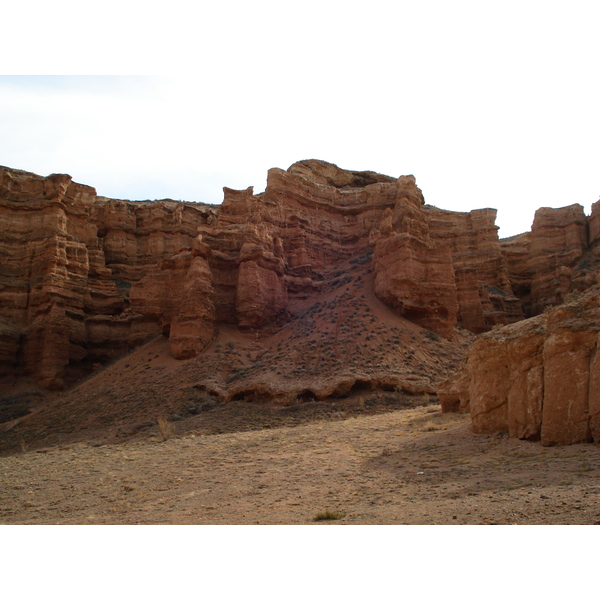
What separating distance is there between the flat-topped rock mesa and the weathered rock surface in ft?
51.2

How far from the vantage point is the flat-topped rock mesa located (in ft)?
94.1

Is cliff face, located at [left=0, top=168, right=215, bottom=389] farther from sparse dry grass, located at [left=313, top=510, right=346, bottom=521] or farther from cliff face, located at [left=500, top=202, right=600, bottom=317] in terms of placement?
cliff face, located at [left=500, top=202, right=600, bottom=317]

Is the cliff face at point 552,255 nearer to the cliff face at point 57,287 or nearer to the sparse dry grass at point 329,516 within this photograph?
the cliff face at point 57,287

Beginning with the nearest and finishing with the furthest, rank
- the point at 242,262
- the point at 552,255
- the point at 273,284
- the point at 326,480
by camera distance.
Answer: the point at 326,480 → the point at 242,262 → the point at 273,284 → the point at 552,255

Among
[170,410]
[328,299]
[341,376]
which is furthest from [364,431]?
[328,299]

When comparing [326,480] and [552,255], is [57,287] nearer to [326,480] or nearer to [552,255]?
[326,480]

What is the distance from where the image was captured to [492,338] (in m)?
11.9

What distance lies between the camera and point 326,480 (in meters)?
10.3

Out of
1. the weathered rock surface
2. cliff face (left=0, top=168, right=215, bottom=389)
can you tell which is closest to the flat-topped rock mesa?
cliff face (left=0, top=168, right=215, bottom=389)

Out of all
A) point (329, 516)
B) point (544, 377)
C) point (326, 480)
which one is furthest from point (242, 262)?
point (329, 516)

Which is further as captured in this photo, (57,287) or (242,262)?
(57,287)

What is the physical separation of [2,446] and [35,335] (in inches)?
539

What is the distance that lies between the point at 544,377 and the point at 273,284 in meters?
21.8

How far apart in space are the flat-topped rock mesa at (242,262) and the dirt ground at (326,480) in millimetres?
12363
